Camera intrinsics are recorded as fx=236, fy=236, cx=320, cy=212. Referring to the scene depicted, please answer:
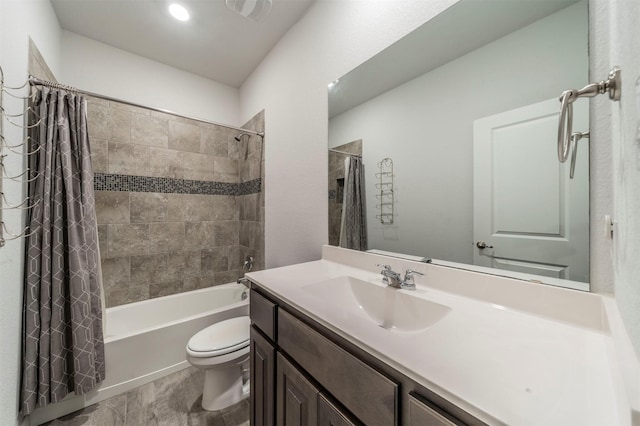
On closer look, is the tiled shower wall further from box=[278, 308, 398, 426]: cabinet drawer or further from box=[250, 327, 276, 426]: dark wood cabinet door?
box=[278, 308, 398, 426]: cabinet drawer

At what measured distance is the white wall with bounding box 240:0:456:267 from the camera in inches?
46.3

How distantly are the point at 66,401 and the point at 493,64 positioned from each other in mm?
2754

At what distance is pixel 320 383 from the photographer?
2.30 ft

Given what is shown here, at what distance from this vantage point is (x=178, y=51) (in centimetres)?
209

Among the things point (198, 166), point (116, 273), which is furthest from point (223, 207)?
point (116, 273)

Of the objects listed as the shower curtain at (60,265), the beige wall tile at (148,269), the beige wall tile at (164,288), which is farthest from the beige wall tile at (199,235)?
the shower curtain at (60,265)

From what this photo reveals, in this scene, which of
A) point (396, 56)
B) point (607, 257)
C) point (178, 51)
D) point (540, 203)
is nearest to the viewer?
point (607, 257)

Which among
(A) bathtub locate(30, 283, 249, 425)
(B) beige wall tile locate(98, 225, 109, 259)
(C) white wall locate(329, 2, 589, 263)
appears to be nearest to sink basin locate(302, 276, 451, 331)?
(C) white wall locate(329, 2, 589, 263)

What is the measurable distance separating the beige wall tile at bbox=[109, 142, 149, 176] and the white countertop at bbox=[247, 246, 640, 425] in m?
2.06

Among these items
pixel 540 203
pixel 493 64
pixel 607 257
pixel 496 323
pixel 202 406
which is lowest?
pixel 202 406

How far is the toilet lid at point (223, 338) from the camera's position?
138 cm

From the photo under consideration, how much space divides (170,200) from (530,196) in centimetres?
266

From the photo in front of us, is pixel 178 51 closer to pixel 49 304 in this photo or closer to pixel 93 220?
pixel 93 220

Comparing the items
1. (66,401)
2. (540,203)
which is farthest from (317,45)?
(66,401)
